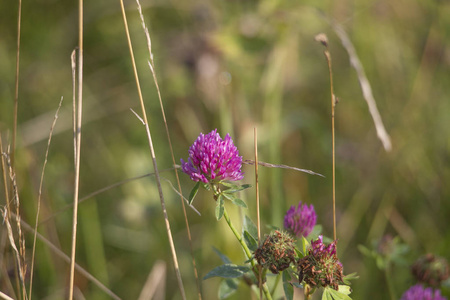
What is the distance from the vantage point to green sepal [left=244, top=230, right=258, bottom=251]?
0.94m

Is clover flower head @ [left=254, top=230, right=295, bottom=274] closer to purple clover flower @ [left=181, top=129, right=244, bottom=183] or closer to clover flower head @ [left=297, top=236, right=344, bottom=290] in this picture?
clover flower head @ [left=297, top=236, right=344, bottom=290]

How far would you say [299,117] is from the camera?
2.22 m

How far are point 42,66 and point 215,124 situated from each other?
1003mm

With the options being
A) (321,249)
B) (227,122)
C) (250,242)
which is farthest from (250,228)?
(227,122)

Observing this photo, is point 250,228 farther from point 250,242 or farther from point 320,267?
point 320,267

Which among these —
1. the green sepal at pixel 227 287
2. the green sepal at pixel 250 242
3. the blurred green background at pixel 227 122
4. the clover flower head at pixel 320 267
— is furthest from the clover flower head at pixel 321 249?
the blurred green background at pixel 227 122

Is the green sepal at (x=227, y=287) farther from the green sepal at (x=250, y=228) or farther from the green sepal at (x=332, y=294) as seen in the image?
the green sepal at (x=332, y=294)

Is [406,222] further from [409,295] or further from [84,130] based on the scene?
[84,130]

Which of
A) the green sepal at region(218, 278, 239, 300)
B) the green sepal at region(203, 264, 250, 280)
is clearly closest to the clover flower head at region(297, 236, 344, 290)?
the green sepal at region(203, 264, 250, 280)

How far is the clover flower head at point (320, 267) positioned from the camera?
0.86 meters

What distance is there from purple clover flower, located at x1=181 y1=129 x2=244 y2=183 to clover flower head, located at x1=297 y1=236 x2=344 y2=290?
18cm

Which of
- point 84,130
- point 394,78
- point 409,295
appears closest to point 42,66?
point 84,130

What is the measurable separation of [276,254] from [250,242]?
0.10m

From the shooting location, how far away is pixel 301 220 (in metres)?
1.02
